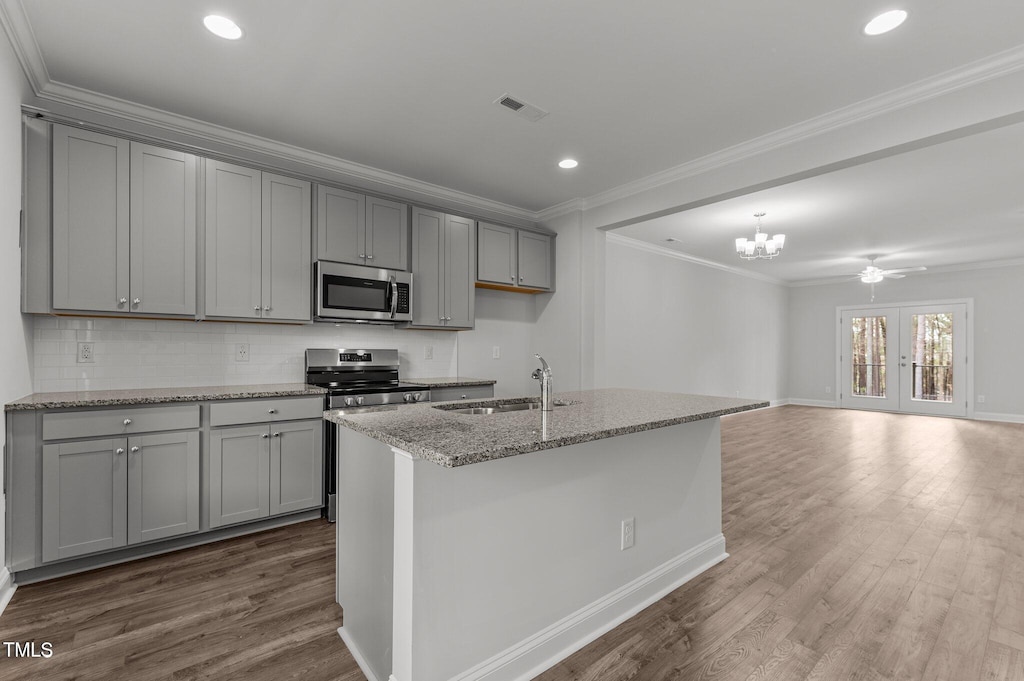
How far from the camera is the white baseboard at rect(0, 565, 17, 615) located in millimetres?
2173

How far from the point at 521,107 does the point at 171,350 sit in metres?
2.80

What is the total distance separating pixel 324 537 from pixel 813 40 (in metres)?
3.84

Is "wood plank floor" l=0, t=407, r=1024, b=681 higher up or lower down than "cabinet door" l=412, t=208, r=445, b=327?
lower down

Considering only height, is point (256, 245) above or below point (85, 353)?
above

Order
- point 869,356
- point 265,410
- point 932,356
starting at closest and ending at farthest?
1. point 265,410
2. point 932,356
3. point 869,356

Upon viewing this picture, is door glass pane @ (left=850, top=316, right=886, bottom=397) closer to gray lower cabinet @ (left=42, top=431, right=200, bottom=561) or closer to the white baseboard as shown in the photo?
gray lower cabinet @ (left=42, top=431, right=200, bottom=561)

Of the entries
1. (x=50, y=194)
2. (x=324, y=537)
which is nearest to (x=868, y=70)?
(x=324, y=537)

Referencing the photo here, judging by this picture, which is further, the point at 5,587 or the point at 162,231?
the point at 162,231

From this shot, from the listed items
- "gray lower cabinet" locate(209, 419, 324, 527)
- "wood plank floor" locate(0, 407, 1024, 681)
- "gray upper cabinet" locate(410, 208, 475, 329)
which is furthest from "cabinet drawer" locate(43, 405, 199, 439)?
"gray upper cabinet" locate(410, 208, 475, 329)

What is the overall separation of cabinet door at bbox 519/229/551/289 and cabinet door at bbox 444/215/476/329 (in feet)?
1.88

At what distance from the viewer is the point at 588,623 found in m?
1.97

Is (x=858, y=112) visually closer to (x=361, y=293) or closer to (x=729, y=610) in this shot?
(x=729, y=610)

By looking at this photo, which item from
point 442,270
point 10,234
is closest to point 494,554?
point 10,234

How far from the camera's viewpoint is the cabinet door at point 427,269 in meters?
A: 4.06
